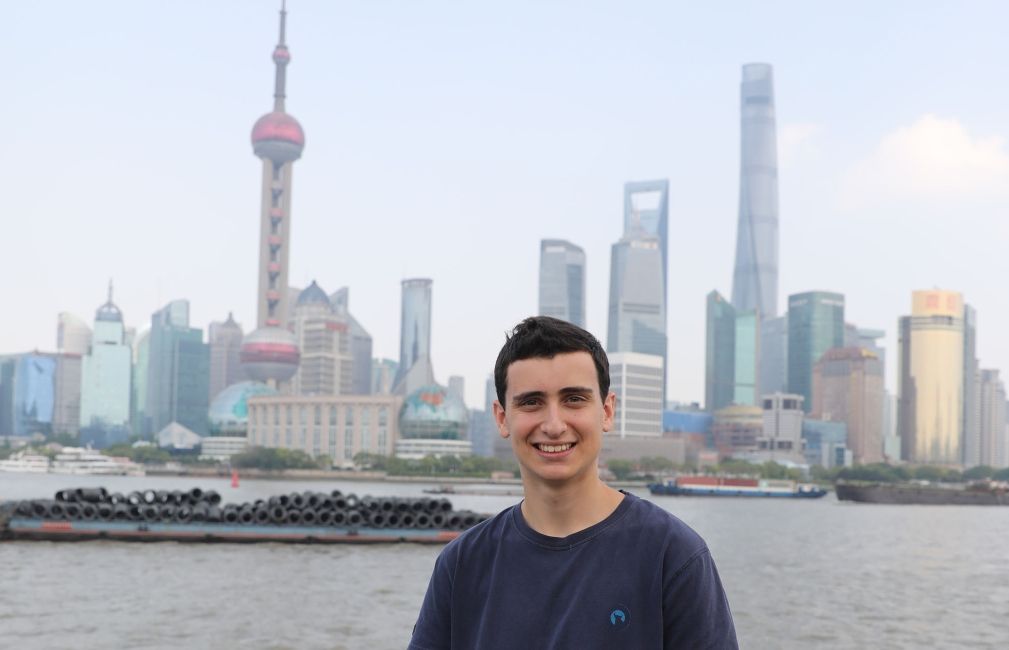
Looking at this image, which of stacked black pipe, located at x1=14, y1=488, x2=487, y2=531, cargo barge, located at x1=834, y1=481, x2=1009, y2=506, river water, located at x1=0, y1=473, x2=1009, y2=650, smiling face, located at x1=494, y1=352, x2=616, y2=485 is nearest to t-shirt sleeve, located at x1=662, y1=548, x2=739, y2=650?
smiling face, located at x1=494, y1=352, x2=616, y2=485

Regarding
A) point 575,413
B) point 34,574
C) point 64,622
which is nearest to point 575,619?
point 575,413

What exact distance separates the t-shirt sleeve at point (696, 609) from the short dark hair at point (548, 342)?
0.67 m

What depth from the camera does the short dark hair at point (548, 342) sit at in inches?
165

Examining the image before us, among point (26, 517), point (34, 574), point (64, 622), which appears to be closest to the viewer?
point (64, 622)

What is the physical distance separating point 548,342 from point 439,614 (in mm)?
1056

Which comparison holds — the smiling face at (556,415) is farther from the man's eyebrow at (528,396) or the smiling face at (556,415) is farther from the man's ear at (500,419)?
the man's ear at (500,419)

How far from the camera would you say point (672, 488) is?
174 meters

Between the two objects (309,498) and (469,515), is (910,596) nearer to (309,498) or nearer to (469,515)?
(469,515)

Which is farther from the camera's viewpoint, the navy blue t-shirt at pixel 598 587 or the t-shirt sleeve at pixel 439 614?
the t-shirt sleeve at pixel 439 614

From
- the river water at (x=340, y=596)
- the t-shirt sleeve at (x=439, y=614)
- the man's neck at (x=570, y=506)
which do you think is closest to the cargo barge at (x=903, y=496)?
the river water at (x=340, y=596)

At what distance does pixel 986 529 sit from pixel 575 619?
365 feet

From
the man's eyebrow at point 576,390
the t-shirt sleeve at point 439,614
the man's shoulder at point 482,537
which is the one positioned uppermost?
the man's eyebrow at point 576,390

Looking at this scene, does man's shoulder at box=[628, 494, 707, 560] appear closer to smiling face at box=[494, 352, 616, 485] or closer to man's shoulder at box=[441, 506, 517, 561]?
smiling face at box=[494, 352, 616, 485]

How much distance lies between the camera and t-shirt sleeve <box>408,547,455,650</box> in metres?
4.39
